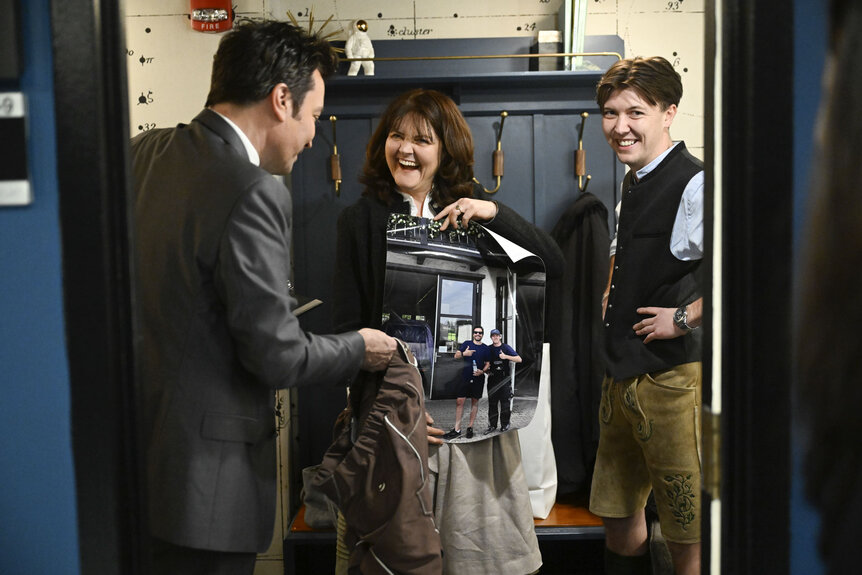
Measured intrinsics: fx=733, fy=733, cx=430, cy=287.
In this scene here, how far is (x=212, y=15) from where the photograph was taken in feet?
8.59

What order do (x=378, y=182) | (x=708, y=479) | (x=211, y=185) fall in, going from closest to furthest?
(x=708, y=479), (x=211, y=185), (x=378, y=182)

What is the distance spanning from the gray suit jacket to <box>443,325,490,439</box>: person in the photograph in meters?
0.76

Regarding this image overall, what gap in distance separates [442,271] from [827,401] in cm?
120

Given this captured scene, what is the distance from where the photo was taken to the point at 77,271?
109 centimetres

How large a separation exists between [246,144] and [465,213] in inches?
29.4

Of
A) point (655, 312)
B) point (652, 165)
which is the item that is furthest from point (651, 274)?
point (652, 165)

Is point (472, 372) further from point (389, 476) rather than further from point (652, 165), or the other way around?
point (652, 165)

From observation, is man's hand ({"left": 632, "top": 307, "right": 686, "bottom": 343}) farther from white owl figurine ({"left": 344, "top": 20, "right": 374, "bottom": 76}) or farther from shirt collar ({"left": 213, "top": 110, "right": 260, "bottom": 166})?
white owl figurine ({"left": 344, "top": 20, "right": 374, "bottom": 76})


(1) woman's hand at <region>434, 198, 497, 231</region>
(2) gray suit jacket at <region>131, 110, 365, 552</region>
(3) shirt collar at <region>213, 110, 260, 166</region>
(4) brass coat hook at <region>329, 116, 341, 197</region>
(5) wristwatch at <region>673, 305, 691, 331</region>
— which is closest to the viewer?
(2) gray suit jacket at <region>131, 110, 365, 552</region>

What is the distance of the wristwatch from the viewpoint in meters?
1.96

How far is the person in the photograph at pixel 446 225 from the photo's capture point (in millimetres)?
2143

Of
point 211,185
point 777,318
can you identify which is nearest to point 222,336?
point 211,185

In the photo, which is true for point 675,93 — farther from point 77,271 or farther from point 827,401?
point 77,271

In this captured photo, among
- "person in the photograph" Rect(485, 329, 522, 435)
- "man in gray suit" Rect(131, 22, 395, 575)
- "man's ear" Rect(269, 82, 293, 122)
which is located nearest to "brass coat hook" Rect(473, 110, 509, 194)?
"person in the photograph" Rect(485, 329, 522, 435)
